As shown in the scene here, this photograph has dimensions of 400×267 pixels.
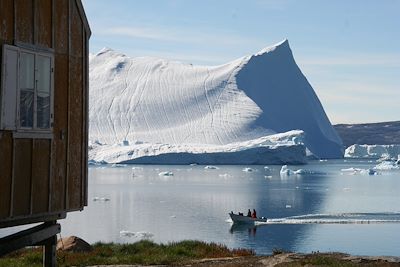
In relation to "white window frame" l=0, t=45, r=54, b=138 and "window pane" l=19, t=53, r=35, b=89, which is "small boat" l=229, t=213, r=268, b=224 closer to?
"white window frame" l=0, t=45, r=54, b=138

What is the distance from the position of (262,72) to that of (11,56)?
149m

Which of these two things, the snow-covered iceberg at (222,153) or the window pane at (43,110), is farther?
the snow-covered iceberg at (222,153)

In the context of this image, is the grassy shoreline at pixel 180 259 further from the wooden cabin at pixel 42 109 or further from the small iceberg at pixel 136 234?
the small iceberg at pixel 136 234

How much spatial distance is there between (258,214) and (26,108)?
48615 millimetres

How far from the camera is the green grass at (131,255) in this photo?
56.5 ft

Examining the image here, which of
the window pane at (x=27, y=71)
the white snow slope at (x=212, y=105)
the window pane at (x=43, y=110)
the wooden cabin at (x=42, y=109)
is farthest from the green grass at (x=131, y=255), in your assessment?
the white snow slope at (x=212, y=105)

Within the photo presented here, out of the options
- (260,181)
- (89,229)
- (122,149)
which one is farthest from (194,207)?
(122,149)

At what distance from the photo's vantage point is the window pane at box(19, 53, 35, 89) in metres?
10.3

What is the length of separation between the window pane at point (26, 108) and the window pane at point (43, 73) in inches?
10.4

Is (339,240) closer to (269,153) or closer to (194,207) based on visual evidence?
(194,207)

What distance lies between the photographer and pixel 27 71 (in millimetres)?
10398

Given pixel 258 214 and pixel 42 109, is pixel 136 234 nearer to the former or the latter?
pixel 258 214

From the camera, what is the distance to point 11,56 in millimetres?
10031

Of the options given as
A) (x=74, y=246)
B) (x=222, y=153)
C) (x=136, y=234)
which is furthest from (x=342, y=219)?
(x=222, y=153)
